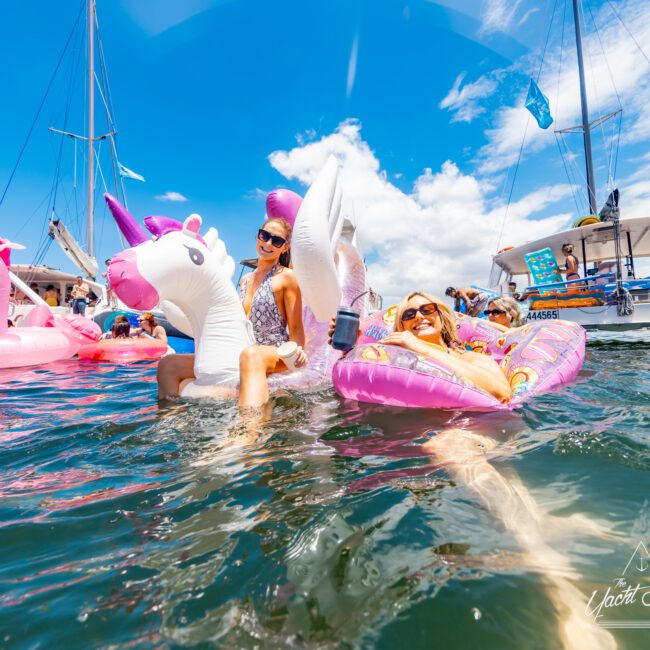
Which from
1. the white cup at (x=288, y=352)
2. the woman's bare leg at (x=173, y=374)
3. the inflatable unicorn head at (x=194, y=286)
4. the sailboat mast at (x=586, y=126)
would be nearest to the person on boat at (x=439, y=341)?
the white cup at (x=288, y=352)

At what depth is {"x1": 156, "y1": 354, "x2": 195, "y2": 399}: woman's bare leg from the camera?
10.1 ft

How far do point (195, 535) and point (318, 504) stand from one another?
0.39 m

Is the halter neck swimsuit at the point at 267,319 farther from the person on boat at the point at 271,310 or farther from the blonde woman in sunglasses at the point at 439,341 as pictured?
the blonde woman in sunglasses at the point at 439,341

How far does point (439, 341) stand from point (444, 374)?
Result: 1.58ft

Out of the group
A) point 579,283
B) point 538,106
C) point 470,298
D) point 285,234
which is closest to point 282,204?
point 285,234

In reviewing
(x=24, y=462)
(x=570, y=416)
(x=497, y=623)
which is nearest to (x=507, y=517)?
(x=497, y=623)

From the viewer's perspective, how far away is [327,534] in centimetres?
109

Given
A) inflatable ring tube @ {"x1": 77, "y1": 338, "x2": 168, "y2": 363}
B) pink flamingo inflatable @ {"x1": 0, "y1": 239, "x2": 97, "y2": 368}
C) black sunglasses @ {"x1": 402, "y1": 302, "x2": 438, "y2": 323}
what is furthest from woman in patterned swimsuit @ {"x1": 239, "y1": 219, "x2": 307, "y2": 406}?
inflatable ring tube @ {"x1": 77, "y1": 338, "x2": 168, "y2": 363}

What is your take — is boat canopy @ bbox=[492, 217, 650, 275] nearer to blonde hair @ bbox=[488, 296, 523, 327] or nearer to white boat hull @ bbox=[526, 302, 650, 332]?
white boat hull @ bbox=[526, 302, 650, 332]

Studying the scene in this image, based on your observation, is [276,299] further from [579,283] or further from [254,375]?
[579,283]

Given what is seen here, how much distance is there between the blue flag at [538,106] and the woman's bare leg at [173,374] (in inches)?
657

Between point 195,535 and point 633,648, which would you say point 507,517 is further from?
point 195,535

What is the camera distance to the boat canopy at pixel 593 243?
33.4 feet

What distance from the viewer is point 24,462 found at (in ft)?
6.15
